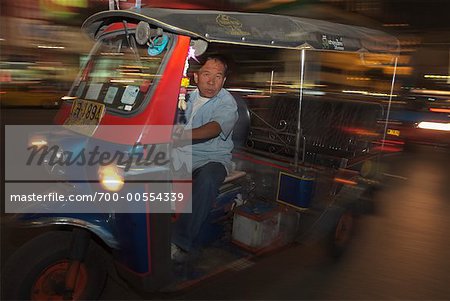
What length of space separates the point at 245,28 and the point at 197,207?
1.36 meters

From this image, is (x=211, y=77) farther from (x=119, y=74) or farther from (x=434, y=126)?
(x=434, y=126)

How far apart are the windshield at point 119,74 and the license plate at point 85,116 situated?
5 cm

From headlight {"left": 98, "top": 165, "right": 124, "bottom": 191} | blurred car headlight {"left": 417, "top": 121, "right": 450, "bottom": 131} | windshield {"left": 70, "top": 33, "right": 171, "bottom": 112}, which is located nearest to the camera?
headlight {"left": 98, "top": 165, "right": 124, "bottom": 191}

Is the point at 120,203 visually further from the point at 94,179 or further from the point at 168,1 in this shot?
the point at 168,1

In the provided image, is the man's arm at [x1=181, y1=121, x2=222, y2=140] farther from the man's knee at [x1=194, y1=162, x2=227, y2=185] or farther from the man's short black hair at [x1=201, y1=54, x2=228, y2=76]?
the man's short black hair at [x1=201, y1=54, x2=228, y2=76]

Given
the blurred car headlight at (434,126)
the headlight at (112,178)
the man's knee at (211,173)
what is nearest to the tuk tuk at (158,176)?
the headlight at (112,178)

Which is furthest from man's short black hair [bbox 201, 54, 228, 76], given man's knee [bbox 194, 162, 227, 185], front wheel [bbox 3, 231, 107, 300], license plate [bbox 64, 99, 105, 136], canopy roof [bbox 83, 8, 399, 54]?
front wheel [bbox 3, 231, 107, 300]

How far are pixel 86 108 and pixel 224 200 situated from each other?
1344 mm

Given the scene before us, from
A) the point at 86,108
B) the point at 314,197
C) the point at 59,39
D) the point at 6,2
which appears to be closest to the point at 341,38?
the point at 314,197

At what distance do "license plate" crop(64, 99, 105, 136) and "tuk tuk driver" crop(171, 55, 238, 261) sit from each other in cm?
60

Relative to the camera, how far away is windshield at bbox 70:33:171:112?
2.71 metres

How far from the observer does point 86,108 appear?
2912 mm

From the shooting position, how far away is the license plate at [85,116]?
2.76m

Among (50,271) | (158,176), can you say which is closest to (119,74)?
(158,176)
